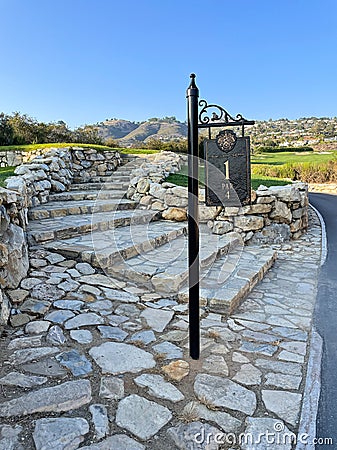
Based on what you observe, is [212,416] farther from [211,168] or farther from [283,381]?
[211,168]

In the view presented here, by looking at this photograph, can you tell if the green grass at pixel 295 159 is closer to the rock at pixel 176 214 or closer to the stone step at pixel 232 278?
the rock at pixel 176 214

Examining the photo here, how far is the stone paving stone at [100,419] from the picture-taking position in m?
1.44

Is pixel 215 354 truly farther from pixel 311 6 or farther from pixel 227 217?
pixel 311 6

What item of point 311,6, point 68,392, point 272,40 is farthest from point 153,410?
point 272,40

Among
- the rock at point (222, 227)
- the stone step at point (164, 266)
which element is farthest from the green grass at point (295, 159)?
the stone step at point (164, 266)

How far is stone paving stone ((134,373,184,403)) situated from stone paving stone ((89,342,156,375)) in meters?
0.09

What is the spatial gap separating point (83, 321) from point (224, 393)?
120 centimetres

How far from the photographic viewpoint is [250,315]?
2.82m

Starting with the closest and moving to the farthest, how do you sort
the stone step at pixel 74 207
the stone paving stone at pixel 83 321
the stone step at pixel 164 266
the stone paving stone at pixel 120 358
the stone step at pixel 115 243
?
1. the stone paving stone at pixel 120 358
2. the stone paving stone at pixel 83 321
3. the stone step at pixel 164 266
4. the stone step at pixel 115 243
5. the stone step at pixel 74 207

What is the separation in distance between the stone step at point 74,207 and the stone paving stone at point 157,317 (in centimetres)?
275

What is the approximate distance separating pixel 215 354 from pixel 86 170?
743 cm

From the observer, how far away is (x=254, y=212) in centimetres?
550

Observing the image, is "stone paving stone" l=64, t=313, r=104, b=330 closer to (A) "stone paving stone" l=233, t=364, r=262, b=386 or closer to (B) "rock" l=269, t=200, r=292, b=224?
(A) "stone paving stone" l=233, t=364, r=262, b=386

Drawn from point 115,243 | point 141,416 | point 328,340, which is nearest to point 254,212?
point 115,243
